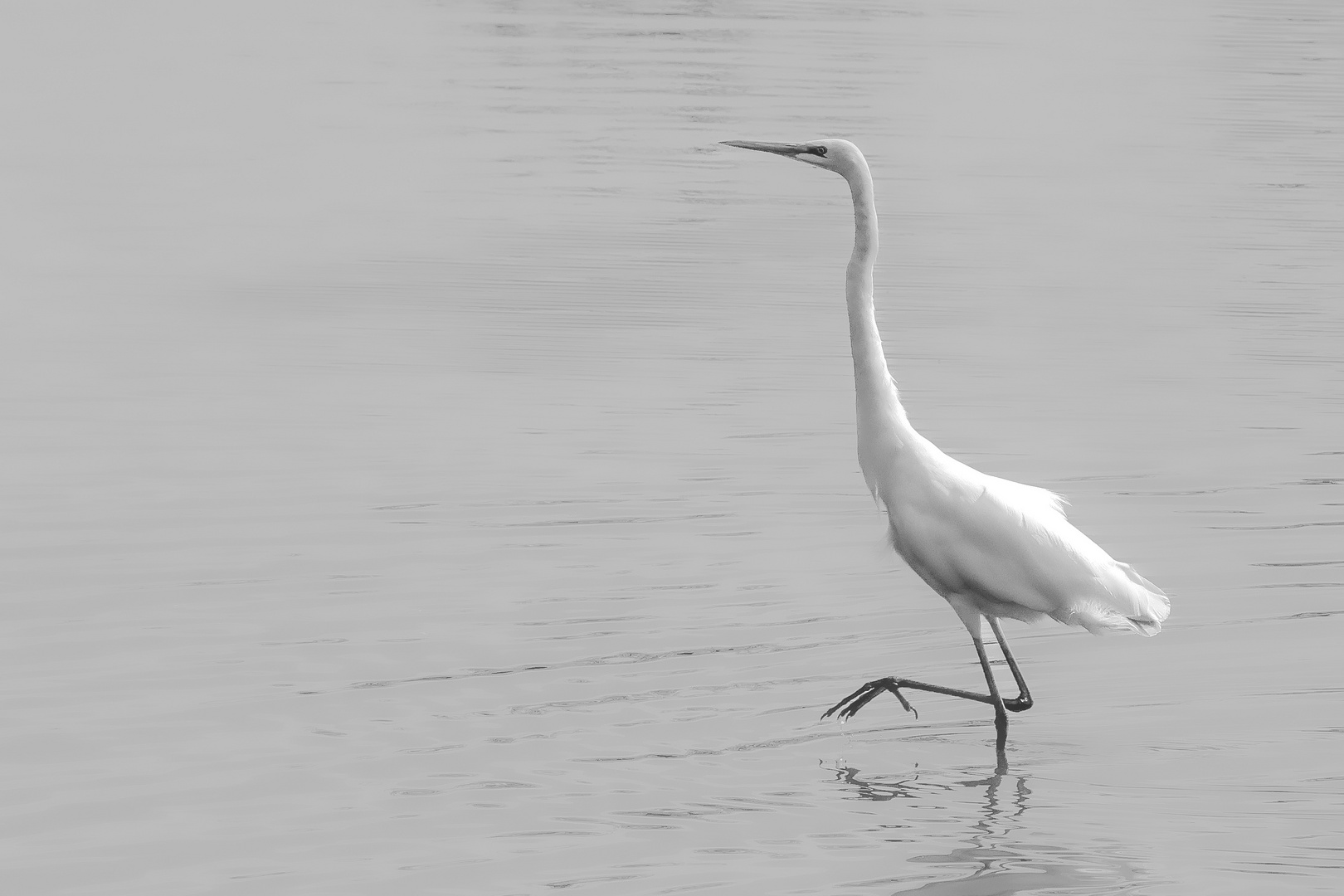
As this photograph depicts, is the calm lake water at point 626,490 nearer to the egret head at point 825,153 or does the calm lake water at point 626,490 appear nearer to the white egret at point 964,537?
the white egret at point 964,537

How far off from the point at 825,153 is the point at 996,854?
2.72 m

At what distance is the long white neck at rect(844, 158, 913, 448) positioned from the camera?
7.71m

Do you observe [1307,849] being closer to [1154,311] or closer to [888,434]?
[888,434]

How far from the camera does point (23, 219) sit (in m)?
15.7

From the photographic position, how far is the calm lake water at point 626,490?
669 centimetres

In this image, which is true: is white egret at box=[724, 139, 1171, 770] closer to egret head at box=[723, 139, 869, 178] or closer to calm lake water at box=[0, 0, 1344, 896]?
egret head at box=[723, 139, 869, 178]

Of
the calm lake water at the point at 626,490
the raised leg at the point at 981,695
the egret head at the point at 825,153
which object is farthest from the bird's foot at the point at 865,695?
the egret head at the point at 825,153

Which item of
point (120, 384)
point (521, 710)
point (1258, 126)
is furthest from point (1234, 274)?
point (521, 710)

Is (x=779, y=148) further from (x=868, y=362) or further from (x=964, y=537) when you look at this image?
(x=964, y=537)

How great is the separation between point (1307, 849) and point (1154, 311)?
8.42 metres

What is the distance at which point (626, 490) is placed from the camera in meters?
10.2

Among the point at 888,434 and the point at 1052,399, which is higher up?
the point at 888,434

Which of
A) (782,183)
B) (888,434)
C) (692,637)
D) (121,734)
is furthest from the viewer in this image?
(782,183)

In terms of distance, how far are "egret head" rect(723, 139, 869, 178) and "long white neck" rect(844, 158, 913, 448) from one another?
3cm
